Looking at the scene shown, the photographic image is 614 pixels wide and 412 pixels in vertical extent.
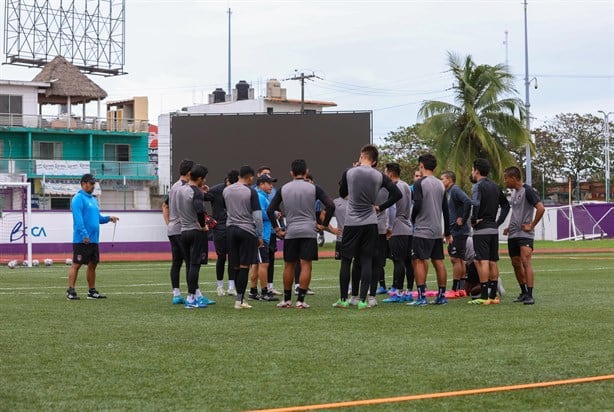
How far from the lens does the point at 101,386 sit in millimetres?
7172

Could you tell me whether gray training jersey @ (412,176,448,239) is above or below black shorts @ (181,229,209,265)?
above

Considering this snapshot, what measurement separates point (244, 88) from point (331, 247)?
45.1 metres

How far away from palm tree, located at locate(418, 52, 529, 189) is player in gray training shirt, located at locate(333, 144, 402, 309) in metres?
34.3

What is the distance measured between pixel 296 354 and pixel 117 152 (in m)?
60.3

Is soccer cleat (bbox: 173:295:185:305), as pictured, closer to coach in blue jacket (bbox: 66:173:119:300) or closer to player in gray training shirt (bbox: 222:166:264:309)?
player in gray training shirt (bbox: 222:166:264:309)

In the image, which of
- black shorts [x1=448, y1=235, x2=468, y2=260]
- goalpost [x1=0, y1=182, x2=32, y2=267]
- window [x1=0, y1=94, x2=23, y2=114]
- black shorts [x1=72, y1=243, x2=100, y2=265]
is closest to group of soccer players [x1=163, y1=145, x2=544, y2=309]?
black shorts [x1=448, y1=235, x2=468, y2=260]

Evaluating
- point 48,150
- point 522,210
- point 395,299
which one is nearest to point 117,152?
point 48,150

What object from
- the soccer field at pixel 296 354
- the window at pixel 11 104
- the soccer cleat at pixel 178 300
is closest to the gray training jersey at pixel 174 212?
the soccer cleat at pixel 178 300

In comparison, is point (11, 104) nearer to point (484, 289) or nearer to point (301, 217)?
point (301, 217)

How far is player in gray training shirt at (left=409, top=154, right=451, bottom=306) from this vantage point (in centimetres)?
1380

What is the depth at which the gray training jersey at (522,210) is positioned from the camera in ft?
45.0

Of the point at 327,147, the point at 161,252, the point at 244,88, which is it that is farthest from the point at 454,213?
the point at 244,88

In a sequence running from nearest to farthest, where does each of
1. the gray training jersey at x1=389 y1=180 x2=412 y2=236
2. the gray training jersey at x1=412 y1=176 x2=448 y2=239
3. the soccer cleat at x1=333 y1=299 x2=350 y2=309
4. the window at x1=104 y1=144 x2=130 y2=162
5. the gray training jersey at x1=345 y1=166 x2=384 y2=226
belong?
the gray training jersey at x1=345 y1=166 x2=384 y2=226
the soccer cleat at x1=333 y1=299 x2=350 y2=309
the gray training jersey at x1=412 y1=176 x2=448 y2=239
the gray training jersey at x1=389 y1=180 x2=412 y2=236
the window at x1=104 y1=144 x2=130 y2=162

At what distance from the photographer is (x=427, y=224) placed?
13844 mm
